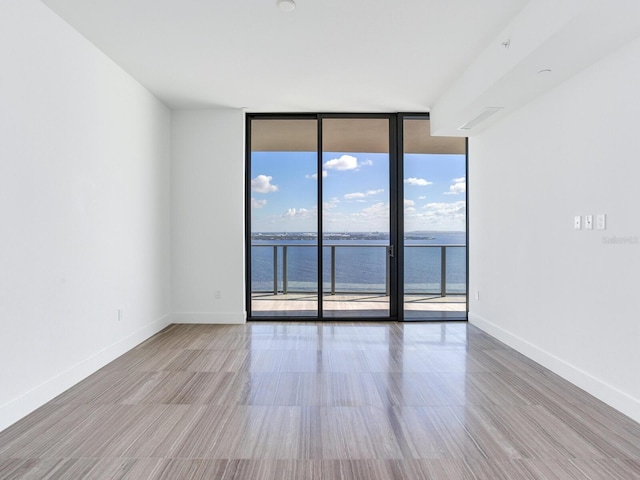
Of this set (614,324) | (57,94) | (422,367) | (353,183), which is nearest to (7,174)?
(57,94)

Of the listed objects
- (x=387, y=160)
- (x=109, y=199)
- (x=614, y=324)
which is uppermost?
(x=387, y=160)

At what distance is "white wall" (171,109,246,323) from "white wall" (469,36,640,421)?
3.17m

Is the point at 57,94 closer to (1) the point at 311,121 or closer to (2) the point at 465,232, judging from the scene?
(1) the point at 311,121

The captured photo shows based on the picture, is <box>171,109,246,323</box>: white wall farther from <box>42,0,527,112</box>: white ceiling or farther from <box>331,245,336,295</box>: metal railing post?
<box>331,245,336,295</box>: metal railing post

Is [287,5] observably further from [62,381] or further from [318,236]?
[62,381]

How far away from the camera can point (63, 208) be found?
2818 millimetres

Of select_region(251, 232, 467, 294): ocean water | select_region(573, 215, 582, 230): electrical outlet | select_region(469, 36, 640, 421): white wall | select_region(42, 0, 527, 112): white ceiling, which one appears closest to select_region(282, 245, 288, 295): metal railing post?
select_region(251, 232, 467, 294): ocean water

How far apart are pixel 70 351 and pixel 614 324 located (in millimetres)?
3957

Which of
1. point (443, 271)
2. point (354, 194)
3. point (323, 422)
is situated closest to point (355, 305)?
point (443, 271)

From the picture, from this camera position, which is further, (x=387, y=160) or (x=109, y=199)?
(x=387, y=160)

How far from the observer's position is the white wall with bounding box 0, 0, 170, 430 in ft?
7.63

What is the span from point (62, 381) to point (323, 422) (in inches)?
77.4

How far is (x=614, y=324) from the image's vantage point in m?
2.57

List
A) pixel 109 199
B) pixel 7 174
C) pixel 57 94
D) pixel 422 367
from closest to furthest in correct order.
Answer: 1. pixel 7 174
2. pixel 57 94
3. pixel 422 367
4. pixel 109 199
